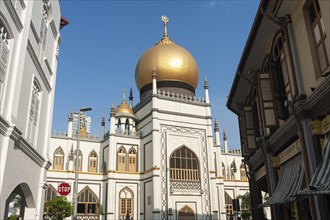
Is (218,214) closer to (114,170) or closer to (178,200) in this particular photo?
(178,200)

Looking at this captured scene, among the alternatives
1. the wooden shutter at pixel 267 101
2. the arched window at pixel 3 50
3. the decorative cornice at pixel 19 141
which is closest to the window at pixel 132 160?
the decorative cornice at pixel 19 141

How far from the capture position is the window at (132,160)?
1468 inches

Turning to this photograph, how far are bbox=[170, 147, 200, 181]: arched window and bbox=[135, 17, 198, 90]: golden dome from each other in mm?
9761

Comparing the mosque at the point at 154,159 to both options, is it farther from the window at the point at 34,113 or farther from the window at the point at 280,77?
the window at the point at 280,77

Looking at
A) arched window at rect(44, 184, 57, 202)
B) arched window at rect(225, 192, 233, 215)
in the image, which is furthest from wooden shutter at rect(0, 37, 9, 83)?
arched window at rect(225, 192, 233, 215)

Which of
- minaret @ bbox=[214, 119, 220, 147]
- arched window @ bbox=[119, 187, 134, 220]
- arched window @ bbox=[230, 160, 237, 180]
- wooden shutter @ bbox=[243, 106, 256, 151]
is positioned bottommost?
arched window @ bbox=[119, 187, 134, 220]

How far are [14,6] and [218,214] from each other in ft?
103

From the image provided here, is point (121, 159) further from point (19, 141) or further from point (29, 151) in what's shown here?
point (19, 141)

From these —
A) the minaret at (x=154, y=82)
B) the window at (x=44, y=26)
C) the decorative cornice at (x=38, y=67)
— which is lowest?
the decorative cornice at (x=38, y=67)

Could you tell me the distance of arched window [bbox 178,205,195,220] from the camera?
114ft

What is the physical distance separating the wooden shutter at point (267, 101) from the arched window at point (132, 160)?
26.4 m

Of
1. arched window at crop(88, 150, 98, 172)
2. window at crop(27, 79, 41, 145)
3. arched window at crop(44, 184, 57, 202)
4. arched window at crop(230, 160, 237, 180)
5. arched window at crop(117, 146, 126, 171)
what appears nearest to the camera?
window at crop(27, 79, 41, 145)

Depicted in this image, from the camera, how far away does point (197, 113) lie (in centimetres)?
3969

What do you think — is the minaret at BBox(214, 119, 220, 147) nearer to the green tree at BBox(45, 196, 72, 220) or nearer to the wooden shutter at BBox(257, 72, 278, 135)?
the green tree at BBox(45, 196, 72, 220)
